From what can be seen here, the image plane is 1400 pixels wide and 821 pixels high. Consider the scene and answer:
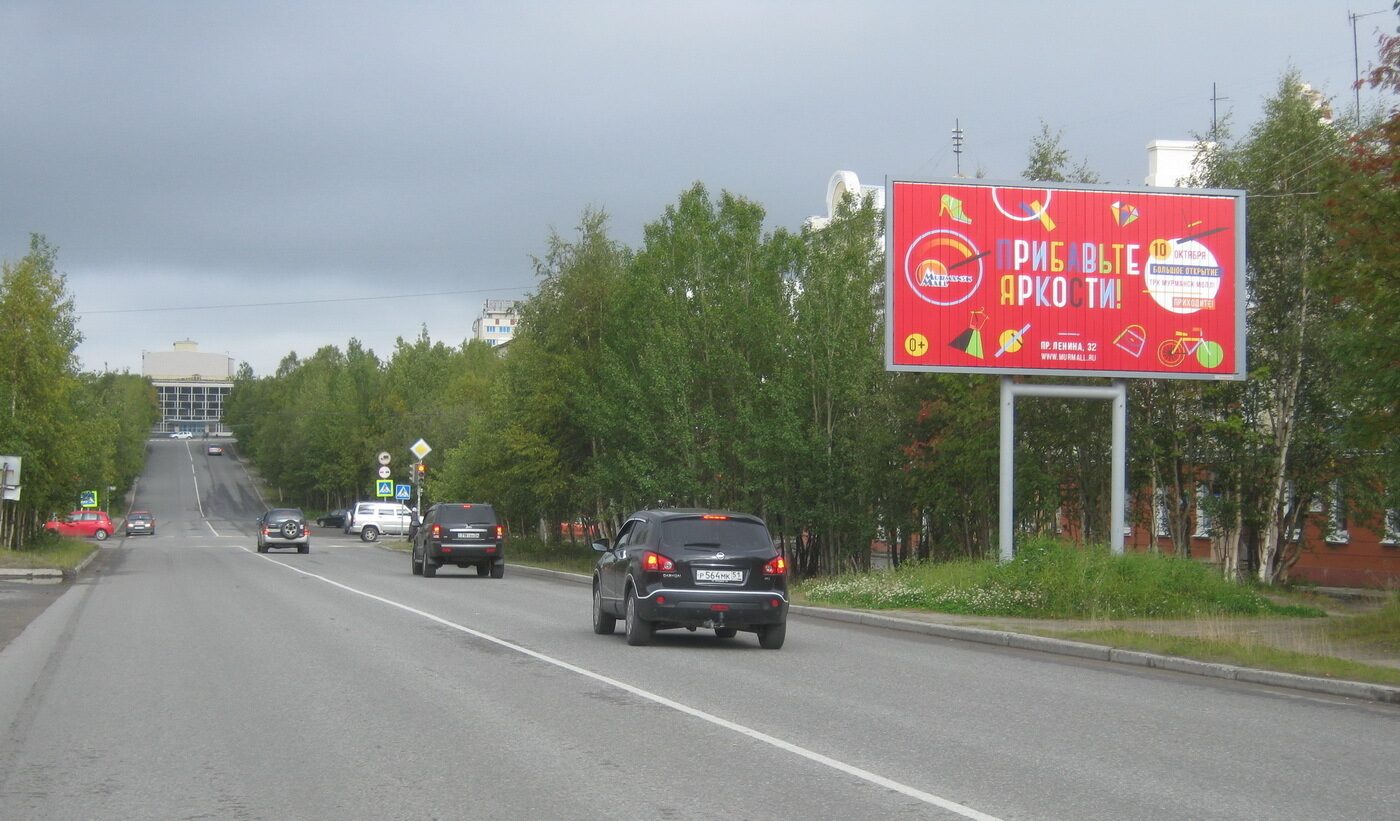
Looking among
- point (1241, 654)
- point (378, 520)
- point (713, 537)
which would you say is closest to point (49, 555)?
point (713, 537)

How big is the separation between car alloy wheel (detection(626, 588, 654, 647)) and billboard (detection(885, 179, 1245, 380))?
776cm

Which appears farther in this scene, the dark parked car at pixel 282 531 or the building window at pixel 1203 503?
the dark parked car at pixel 282 531

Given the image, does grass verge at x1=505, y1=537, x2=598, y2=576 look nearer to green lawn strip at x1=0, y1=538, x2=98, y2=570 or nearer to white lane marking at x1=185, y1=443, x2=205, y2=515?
green lawn strip at x1=0, y1=538, x2=98, y2=570

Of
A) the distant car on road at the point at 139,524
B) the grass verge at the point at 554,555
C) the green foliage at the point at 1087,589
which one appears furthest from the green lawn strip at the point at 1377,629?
the distant car on road at the point at 139,524

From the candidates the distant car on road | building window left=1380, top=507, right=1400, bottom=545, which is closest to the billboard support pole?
building window left=1380, top=507, right=1400, bottom=545

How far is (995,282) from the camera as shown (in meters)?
23.4

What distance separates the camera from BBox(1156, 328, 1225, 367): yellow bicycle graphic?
2361 cm

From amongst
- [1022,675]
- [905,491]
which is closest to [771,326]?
[905,491]

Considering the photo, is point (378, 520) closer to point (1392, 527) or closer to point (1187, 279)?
point (1392, 527)

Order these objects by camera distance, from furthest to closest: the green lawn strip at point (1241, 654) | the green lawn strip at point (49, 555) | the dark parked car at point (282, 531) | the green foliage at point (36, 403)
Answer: the dark parked car at point (282, 531) → the green foliage at point (36, 403) → the green lawn strip at point (49, 555) → the green lawn strip at point (1241, 654)

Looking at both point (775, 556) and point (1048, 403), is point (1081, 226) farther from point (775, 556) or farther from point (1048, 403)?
point (775, 556)

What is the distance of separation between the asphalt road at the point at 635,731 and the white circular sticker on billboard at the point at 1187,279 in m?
8.39

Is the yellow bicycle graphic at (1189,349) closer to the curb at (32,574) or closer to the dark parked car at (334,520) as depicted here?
the curb at (32,574)

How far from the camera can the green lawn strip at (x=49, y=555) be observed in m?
34.6
